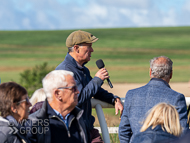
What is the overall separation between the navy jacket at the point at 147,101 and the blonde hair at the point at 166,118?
419mm

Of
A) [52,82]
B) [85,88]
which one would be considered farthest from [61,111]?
[85,88]

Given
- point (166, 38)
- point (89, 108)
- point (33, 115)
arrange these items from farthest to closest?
point (166, 38) < point (89, 108) < point (33, 115)

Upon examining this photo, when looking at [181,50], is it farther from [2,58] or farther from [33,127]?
[33,127]

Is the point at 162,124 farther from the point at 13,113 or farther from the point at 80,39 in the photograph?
the point at 80,39

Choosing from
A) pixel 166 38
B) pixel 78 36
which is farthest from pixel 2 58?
pixel 78 36

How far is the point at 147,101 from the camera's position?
313 cm

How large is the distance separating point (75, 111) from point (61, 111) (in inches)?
4.8

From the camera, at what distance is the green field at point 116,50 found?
28.0 metres

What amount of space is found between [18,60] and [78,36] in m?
30.6

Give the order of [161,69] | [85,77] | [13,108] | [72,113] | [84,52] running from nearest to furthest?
[13,108] < [72,113] < [161,69] < [85,77] < [84,52]

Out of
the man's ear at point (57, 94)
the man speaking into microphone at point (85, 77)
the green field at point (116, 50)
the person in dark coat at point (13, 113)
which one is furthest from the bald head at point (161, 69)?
the green field at point (116, 50)

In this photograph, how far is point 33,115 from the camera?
2.73 m

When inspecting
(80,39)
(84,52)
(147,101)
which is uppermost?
(80,39)

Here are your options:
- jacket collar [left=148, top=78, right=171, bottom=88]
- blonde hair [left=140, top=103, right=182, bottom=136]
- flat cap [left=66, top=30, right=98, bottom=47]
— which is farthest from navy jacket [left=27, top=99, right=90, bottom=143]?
flat cap [left=66, top=30, right=98, bottom=47]
